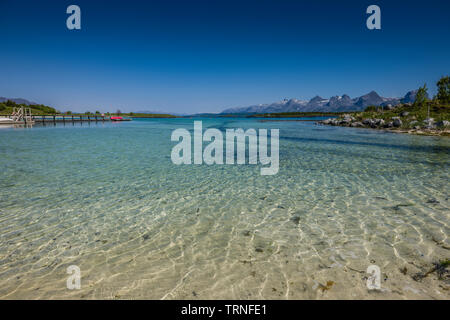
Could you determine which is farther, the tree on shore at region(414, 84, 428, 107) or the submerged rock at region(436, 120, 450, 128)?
the tree on shore at region(414, 84, 428, 107)

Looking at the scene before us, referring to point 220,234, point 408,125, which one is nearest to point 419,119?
point 408,125

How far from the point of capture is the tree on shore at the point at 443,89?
67.8m

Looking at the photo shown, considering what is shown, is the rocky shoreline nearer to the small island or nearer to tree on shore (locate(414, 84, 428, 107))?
the small island

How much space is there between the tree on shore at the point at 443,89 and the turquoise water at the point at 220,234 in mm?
84018

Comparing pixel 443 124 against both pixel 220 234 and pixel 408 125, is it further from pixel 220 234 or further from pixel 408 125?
pixel 220 234

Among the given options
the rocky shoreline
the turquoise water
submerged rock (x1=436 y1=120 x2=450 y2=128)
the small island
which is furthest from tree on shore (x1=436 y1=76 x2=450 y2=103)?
the turquoise water

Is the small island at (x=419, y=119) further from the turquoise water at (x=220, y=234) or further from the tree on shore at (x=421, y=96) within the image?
the turquoise water at (x=220, y=234)

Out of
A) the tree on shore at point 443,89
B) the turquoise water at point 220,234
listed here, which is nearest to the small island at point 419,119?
the tree on shore at point 443,89

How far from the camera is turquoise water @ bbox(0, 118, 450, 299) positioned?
4266mm

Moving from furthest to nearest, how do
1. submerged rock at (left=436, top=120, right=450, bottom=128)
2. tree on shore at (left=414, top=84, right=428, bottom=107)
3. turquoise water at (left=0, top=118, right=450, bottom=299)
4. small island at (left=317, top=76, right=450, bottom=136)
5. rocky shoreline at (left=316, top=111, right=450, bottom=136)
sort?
tree on shore at (left=414, top=84, right=428, bottom=107) → small island at (left=317, top=76, right=450, bottom=136) → submerged rock at (left=436, top=120, right=450, bottom=128) → rocky shoreline at (left=316, top=111, right=450, bottom=136) → turquoise water at (left=0, top=118, right=450, bottom=299)

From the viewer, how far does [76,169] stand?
12.8 meters

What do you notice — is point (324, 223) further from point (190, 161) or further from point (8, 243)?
point (190, 161)

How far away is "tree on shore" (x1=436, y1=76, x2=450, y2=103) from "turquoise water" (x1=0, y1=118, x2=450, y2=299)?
84.0 m
